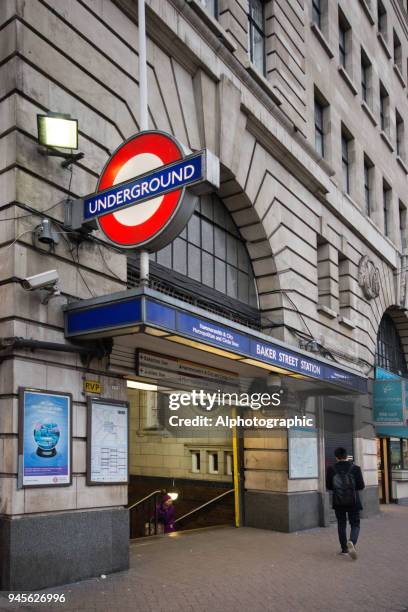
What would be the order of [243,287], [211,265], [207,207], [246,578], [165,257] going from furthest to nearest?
[243,287] < [207,207] < [211,265] < [165,257] < [246,578]

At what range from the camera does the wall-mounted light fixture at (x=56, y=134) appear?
9477mm

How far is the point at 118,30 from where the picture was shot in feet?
38.1

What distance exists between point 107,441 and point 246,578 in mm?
2886

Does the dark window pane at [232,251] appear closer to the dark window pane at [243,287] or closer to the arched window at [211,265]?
the arched window at [211,265]

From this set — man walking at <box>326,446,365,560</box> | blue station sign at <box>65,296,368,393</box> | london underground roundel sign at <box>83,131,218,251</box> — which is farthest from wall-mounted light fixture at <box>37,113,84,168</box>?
man walking at <box>326,446,365,560</box>

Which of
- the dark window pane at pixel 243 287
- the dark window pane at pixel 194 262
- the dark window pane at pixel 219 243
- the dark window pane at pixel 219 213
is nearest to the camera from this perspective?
the dark window pane at pixel 194 262

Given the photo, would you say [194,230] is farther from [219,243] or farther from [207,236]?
[219,243]

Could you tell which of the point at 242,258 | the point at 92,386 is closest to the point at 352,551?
the point at 92,386

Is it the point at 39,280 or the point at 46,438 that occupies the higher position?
the point at 39,280

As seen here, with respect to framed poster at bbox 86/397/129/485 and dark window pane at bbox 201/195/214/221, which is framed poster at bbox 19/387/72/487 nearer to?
framed poster at bbox 86/397/129/485

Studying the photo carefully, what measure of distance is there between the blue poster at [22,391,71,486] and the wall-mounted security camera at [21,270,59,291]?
140cm

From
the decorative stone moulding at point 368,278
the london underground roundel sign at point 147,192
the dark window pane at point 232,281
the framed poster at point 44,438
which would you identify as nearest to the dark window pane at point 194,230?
the dark window pane at point 232,281

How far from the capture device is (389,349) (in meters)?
28.1

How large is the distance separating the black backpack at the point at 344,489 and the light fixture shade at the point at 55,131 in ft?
23.5
